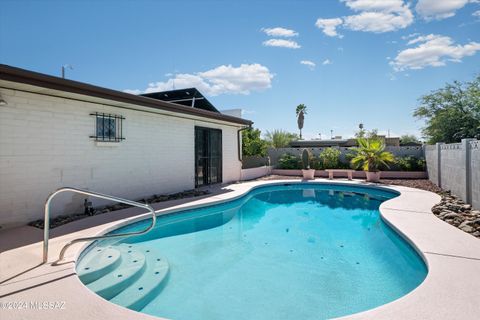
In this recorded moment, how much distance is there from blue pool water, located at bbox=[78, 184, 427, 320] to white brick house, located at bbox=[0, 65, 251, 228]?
7.11 ft

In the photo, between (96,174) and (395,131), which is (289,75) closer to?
(96,174)

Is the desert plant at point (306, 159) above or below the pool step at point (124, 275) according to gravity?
above

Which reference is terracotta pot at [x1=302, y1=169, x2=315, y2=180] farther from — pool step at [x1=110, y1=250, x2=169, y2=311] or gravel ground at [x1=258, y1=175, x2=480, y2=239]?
pool step at [x1=110, y1=250, x2=169, y2=311]

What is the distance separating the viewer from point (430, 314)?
8.16ft

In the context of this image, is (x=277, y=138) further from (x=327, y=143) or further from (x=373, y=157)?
(x=373, y=157)

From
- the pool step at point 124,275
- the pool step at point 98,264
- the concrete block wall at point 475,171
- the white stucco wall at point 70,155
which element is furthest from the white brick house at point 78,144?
the concrete block wall at point 475,171

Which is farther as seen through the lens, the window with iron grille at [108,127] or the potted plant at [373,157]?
the potted plant at [373,157]

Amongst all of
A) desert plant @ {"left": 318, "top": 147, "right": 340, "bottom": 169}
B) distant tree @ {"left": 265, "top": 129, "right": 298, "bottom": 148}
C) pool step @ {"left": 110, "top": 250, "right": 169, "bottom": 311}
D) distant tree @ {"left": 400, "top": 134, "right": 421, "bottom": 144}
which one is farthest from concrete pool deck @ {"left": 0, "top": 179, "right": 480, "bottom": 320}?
distant tree @ {"left": 400, "top": 134, "right": 421, "bottom": 144}

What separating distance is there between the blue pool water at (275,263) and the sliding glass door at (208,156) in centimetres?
334

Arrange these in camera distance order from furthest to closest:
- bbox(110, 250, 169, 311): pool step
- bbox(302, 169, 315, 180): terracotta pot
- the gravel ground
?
1. bbox(302, 169, 315, 180): terracotta pot
2. the gravel ground
3. bbox(110, 250, 169, 311): pool step

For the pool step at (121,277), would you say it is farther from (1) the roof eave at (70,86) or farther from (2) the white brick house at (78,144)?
(1) the roof eave at (70,86)

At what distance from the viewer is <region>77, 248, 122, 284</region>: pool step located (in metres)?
3.64

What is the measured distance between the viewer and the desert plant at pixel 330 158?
16219mm

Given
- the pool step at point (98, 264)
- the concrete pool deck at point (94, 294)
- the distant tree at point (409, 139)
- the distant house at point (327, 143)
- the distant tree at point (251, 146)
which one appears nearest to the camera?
the concrete pool deck at point (94, 294)
